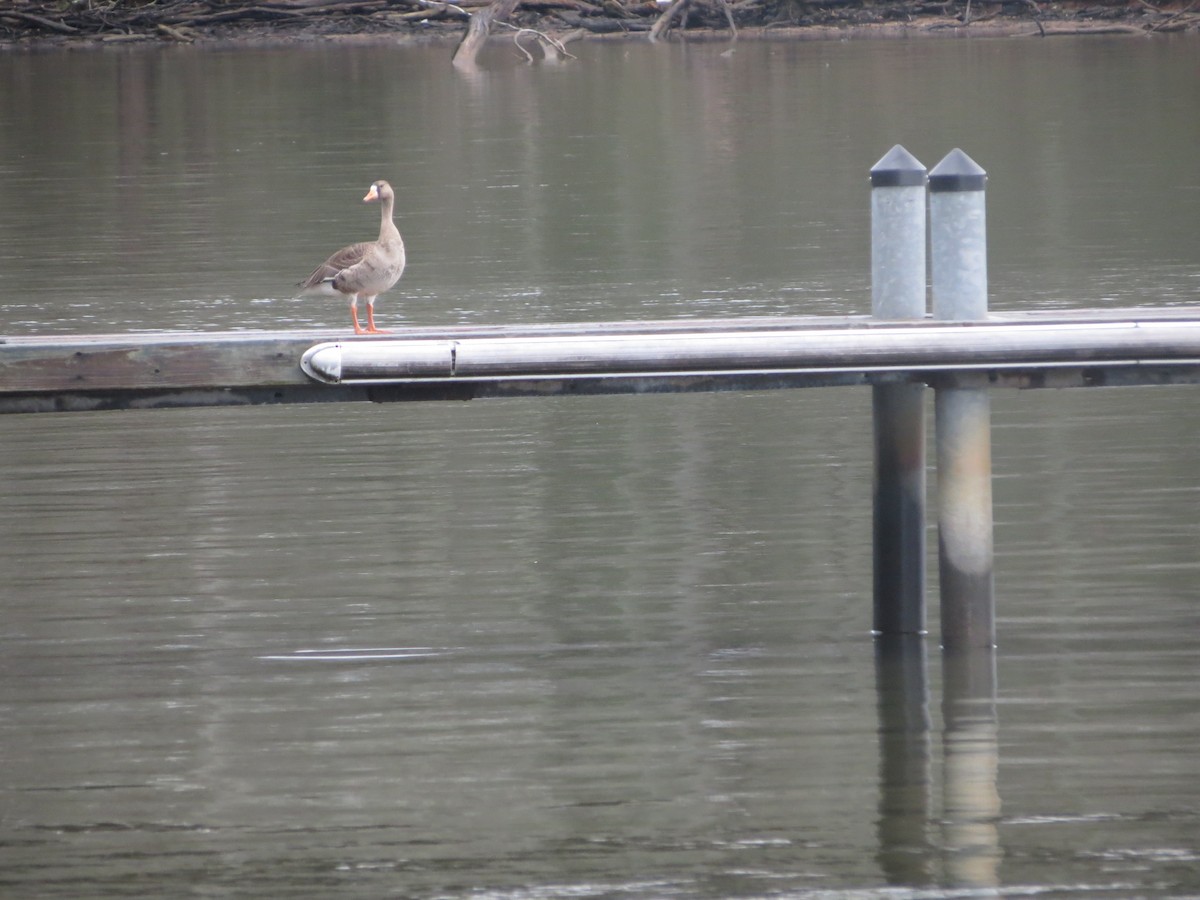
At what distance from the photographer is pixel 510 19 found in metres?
50.8

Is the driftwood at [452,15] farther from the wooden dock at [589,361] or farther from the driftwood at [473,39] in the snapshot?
the wooden dock at [589,361]

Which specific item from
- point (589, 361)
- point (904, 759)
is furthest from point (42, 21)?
point (904, 759)

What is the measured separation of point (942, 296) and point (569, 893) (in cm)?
245

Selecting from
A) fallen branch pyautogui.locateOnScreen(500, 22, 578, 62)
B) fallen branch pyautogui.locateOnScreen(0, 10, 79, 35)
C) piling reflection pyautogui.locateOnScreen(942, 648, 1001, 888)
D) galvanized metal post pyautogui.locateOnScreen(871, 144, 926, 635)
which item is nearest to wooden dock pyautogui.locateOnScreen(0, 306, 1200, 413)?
galvanized metal post pyautogui.locateOnScreen(871, 144, 926, 635)

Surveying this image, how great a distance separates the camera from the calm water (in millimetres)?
5508

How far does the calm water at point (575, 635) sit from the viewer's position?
5.51 meters

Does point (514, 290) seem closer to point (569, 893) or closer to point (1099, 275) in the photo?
point (1099, 275)

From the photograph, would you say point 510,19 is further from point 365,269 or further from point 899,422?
point 899,422

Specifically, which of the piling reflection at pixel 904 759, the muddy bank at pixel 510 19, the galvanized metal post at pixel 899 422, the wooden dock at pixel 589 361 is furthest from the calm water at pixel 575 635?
the muddy bank at pixel 510 19

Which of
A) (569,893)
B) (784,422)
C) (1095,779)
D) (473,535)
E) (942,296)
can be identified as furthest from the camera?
(784,422)

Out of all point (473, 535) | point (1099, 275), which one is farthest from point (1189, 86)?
point (473, 535)

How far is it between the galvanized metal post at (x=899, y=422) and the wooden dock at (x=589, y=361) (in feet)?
0.99

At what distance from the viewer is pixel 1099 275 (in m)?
15.1

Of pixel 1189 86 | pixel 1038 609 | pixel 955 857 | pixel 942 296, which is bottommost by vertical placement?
pixel 955 857
